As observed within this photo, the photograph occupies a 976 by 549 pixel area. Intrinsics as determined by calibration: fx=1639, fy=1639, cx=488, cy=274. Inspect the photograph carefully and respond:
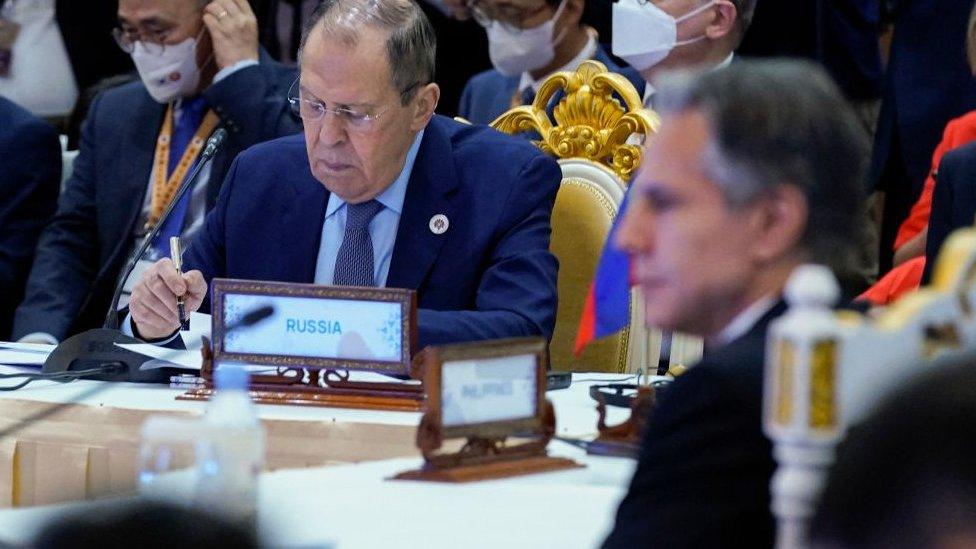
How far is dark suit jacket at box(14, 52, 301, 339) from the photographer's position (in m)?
4.37

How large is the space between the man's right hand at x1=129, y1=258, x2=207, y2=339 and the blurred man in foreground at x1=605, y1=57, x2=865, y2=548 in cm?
162

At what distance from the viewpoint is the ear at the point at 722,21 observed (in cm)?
427

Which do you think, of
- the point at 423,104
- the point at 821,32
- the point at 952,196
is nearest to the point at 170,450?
the point at 423,104

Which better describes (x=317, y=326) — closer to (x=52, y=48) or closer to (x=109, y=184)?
(x=109, y=184)

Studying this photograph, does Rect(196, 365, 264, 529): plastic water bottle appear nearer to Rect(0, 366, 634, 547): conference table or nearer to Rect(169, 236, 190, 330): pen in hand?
Rect(0, 366, 634, 547): conference table

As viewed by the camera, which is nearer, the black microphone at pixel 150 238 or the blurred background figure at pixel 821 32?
the black microphone at pixel 150 238

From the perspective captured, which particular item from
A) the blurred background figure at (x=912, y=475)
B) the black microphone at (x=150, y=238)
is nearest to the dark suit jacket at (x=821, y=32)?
the black microphone at (x=150, y=238)

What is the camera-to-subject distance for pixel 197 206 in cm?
432

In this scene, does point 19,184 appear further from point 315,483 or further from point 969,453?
point 969,453

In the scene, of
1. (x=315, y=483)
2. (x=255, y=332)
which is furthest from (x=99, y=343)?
(x=315, y=483)

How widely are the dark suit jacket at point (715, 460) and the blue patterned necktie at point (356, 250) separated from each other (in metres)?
1.83

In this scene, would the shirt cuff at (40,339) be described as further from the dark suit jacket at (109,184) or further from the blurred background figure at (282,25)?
the blurred background figure at (282,25)

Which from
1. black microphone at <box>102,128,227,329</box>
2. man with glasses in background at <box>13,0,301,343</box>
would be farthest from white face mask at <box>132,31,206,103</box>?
black microphone at <box>102,128,227,329</box>

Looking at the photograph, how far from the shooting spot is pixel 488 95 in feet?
17.4
